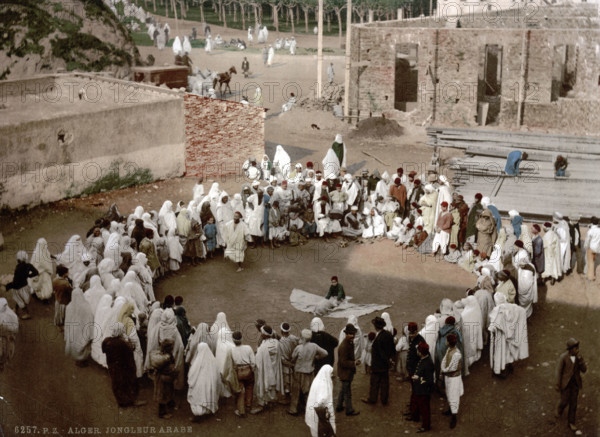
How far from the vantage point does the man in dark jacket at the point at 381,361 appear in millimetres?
11125

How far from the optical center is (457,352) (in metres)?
10.8

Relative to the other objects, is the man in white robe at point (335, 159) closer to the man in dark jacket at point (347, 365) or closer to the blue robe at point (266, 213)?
the blue robe at point (266, 213)

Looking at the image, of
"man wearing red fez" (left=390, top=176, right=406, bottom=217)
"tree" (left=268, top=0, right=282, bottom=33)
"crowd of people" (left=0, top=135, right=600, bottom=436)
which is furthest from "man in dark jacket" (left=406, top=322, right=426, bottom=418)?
"tree" (left=268, top=0, right=282, bottom=33)

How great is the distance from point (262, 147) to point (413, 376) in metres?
13.7

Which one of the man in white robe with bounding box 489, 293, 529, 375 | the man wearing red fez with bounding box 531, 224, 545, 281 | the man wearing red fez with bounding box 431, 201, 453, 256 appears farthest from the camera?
the man wearing red fez with bounding box 431, 201, 453, 256

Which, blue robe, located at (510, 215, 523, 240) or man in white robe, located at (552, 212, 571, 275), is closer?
man in white robe, located at (552, 212, 571, 275)

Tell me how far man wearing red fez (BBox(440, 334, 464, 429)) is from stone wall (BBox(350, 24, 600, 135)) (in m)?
18.0

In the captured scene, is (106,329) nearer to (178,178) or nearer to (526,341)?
(526,341)

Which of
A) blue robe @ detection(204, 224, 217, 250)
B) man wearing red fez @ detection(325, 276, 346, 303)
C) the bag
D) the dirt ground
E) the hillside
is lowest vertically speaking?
the dirt ground

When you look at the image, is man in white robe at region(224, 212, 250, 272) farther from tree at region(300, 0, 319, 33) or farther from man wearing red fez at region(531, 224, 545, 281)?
tree at region(300, 0, 319, 33)

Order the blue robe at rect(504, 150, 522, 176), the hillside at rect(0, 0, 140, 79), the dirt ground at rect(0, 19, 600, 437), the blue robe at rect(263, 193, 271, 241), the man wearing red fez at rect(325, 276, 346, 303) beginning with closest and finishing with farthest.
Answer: the dirt ground at rect(0, 19, 600, 437), the man wearing red fez at rect(325, 276, 346, 303), the blue robe at rect(263, 193, 271, 241), the blue robe at rect(504, 150, 522, 176), the hillside at rect(0, 0, 140, 79)

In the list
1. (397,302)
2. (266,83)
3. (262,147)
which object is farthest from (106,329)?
(266,83)

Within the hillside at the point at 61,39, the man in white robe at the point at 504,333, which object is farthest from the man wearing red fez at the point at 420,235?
the hillside at the point at 61,39

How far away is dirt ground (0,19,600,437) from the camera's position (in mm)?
10867
